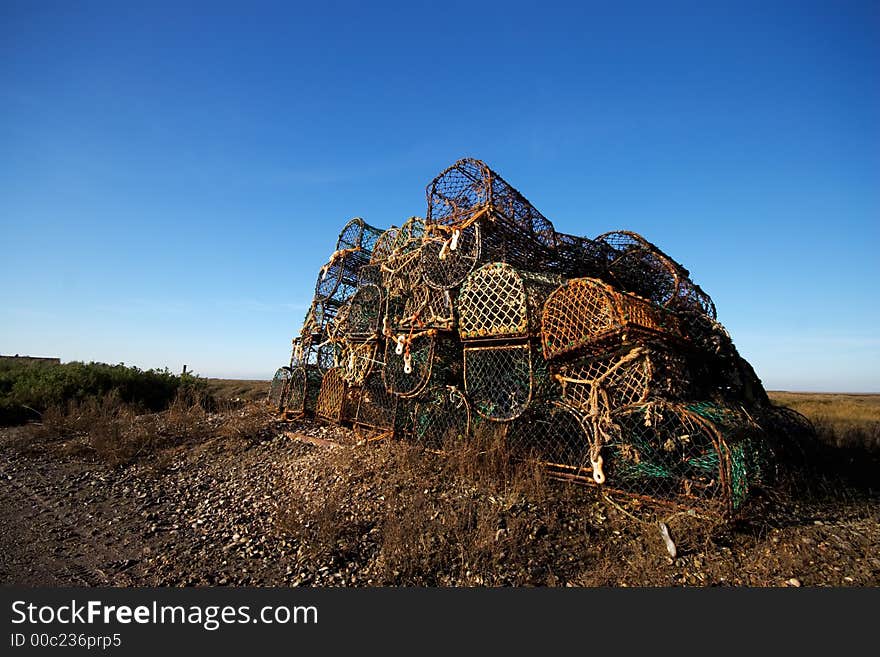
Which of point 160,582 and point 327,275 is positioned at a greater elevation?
point 327,275

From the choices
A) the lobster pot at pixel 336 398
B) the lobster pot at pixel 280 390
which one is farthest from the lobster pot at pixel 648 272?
the lobster pot at pixel 280 390

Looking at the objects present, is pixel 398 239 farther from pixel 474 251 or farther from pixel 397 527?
pixel 397 527

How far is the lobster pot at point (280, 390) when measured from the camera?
1020cm

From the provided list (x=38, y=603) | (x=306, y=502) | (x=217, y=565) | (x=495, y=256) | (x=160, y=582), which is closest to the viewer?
(x=38, y=603)

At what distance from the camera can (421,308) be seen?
7137 millimetres

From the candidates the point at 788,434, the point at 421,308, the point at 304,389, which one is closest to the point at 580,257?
the point at 421,308

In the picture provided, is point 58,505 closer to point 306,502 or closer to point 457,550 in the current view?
point 306,502

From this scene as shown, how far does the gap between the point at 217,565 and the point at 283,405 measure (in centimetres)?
642

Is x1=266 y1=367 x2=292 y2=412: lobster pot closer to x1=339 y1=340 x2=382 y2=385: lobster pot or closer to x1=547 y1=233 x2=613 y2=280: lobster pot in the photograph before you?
x1=339 y1=340 x2=382 y2=385: lobster pot

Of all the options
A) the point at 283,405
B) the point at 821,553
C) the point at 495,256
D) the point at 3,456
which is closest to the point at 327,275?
the point at 283,405

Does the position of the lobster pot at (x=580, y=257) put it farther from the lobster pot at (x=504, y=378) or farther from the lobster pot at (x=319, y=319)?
the lobster pot at (x=319, y=319)

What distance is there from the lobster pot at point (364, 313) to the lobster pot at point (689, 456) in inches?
186

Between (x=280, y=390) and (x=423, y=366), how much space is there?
17.8 ft

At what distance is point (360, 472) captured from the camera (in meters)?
A: 5.84
